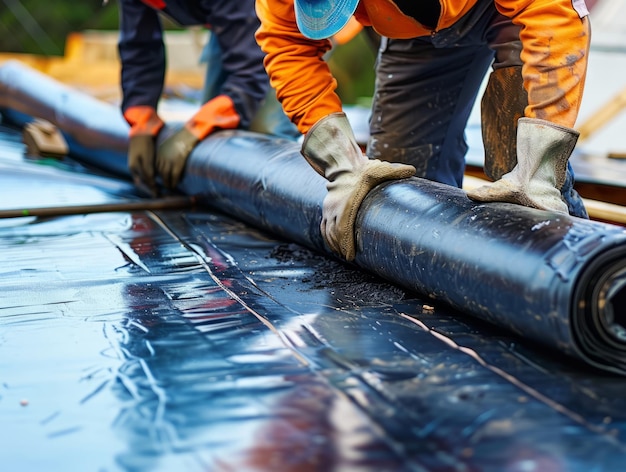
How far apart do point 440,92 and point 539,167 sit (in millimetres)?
990

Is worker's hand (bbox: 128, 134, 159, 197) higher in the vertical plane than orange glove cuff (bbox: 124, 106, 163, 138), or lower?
lower

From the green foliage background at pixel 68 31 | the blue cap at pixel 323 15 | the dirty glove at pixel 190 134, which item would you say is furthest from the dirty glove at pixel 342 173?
the green foliage background at pixel 68 31

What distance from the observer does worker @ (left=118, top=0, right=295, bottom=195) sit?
343cm

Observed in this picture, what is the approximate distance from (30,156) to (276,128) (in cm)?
140

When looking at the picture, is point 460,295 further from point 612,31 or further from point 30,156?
point 612,31

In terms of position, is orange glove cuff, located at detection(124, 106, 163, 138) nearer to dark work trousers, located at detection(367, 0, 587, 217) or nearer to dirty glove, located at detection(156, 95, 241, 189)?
dirty glove, located at detection(156, 95, 241, 189)

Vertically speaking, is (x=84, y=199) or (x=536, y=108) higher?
(x=536, y=108)

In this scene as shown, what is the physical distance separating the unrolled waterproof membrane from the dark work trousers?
35cm

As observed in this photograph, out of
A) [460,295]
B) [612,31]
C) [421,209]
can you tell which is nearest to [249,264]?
[421,209]

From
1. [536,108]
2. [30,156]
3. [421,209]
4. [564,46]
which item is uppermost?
[564,46]

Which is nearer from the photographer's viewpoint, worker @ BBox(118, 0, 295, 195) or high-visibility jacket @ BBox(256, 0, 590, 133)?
high-visibility jacket @ BBox(256, 0, 590, 133)

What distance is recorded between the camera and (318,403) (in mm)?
1440

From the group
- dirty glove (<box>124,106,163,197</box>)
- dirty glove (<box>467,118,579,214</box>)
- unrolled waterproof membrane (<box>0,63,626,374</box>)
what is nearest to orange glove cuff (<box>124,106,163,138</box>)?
dirty glove (<box>124,106,163,197</box>)

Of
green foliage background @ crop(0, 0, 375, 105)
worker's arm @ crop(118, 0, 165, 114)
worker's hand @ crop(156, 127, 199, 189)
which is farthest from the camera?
green foliage background @ crop(0, 0, 375, 105)
